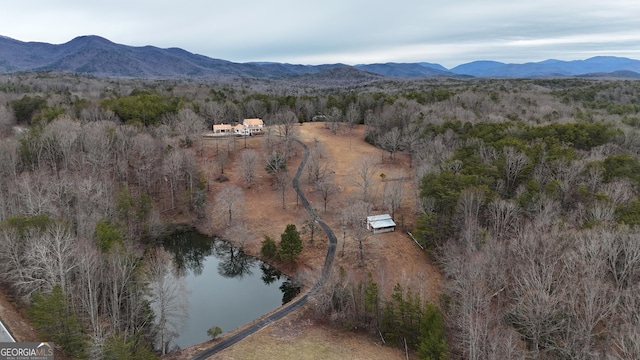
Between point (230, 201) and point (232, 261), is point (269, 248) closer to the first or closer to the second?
point (232, 261)

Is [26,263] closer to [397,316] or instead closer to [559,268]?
[397,316]

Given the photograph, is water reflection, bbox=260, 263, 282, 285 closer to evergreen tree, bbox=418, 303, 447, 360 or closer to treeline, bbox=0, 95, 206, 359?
treeline, bbox=0, 95, 206, 359

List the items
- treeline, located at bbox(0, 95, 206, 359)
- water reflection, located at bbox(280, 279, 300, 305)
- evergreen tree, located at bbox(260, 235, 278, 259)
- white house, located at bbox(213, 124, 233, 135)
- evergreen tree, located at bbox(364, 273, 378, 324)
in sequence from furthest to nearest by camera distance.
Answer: white house, located at bbox(213, 124, 233, 135) < evergreen tree, located at bbox(260, 235, 278, 259) < water reflection, located at bbox(280, 279, 300, 305) < evergreen tree, located at bbox(364, 273, 378, 324) < treeline, located at bbox(0, 95, 206, 359)

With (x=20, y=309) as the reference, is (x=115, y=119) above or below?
above

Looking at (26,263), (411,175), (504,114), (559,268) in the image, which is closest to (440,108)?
(504,114)

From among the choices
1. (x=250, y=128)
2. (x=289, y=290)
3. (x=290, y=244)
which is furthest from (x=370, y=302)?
(x=250, y=128)

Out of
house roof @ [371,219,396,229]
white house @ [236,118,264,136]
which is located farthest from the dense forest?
white house @ [236,118,264,136]
